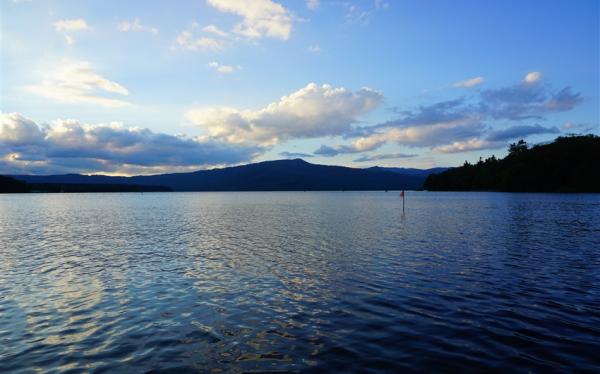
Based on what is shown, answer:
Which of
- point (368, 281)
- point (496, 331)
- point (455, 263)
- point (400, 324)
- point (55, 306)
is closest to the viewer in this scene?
point (496, 331)

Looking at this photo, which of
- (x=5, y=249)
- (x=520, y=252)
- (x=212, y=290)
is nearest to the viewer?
(x=212, y=290)

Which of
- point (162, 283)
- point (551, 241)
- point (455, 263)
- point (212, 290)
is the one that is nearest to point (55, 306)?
point (162, 283)

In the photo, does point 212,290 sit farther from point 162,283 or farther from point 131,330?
point 131,330

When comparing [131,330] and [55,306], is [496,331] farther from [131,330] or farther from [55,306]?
[55,306]

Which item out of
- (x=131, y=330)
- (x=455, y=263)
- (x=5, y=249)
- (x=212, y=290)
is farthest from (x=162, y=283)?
(x=5, y=249)

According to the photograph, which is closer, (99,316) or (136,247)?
(99,316)

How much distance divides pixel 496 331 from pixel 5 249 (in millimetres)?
47547

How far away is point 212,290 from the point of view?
22.9 metres

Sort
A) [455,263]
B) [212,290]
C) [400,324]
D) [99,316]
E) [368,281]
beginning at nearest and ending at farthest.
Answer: [400,324] < [99,316] < [212,290] < [368,281] < [455,263]

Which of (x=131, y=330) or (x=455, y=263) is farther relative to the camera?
(x=455, y=263)

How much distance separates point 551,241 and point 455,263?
18.6 m

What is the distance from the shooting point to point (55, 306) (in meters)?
19.9

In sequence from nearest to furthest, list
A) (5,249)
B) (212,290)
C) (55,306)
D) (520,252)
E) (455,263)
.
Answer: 1. (55,306)
2. (212,290)
3. (455,263)
4. (520,252)
5. (5,249)

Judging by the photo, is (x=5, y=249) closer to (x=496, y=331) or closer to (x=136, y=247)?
(x=136, y=247)
